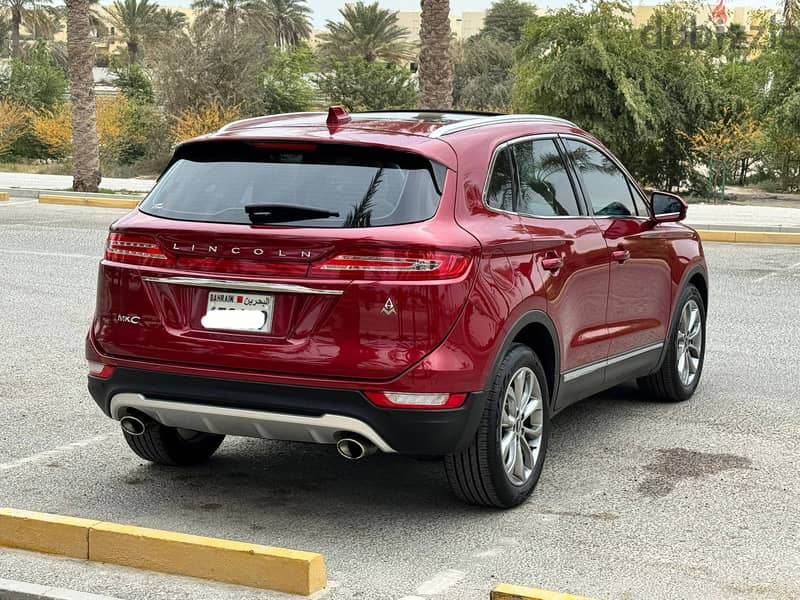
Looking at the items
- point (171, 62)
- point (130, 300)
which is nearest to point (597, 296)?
point (130, 300)

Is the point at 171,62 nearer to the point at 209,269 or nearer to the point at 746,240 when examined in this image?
the point at 746,240

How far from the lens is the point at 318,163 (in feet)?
17.7

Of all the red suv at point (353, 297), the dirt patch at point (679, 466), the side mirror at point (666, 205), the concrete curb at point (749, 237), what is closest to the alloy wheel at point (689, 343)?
the side mirror at point (666, 205)

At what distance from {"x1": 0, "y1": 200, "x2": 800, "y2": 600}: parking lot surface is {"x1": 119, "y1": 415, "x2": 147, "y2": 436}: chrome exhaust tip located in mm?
344

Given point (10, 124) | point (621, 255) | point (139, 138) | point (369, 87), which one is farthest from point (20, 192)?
point (621, 255)

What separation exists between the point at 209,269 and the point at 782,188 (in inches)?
1019

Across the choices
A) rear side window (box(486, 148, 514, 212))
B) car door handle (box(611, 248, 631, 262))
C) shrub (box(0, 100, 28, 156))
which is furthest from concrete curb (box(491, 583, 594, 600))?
shrub (box(0, 100, 28, 156))

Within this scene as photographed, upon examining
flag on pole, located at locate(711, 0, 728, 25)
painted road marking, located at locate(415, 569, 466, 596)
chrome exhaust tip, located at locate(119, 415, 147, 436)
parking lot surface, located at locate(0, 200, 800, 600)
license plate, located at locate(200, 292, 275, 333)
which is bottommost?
parking lot surface, located at locate(0, 200, 800, 600)

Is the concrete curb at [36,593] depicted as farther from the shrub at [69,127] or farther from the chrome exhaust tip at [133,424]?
the shrub at [69,127]

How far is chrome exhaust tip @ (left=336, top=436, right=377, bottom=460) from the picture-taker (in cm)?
514

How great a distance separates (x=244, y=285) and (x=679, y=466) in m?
2.54

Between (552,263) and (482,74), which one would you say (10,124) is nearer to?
(482,74)

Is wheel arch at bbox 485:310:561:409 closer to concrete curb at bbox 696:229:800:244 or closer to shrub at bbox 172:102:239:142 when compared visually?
concrete curb at bbox 696:229:800:244

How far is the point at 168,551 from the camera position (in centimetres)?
470
